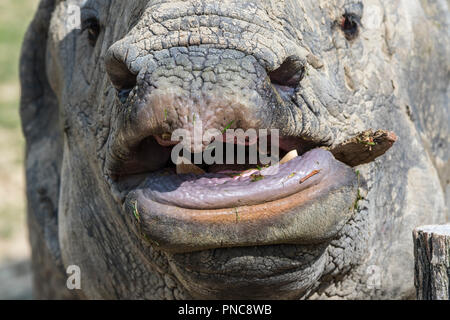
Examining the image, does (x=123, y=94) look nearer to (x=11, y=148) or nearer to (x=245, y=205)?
(x=245, y=205)

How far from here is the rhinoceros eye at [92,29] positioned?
3.79 metres

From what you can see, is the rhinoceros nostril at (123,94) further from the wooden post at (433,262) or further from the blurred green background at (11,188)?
the blurred green background at (11,188)

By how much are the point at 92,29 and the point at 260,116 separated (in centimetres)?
148

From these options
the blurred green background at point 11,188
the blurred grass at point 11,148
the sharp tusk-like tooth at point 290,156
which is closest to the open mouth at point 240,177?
the sharp tusk-like tooth at point 290,156

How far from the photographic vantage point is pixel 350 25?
342 cm

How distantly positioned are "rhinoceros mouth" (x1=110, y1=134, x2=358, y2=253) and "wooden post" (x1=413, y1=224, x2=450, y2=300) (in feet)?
0.91

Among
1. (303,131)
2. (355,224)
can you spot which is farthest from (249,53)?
(355,224)

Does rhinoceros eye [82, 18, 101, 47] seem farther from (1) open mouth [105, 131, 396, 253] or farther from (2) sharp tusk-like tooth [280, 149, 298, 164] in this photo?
(2) sharp tusk-like tooth [280, 149, 298, 164]

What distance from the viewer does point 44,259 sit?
17.4ft

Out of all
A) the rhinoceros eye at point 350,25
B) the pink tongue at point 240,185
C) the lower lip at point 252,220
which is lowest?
the lower lip at point 252,220

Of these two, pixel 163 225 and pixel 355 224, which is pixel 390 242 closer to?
pixel 355 224

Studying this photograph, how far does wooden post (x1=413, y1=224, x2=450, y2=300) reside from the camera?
275 centimetres

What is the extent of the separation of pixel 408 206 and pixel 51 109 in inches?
96.6

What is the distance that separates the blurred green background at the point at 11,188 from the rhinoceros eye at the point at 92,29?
4.02m
